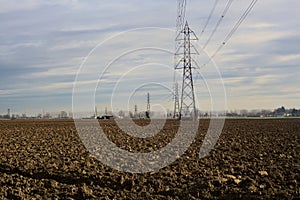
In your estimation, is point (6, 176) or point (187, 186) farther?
point (6, 176)

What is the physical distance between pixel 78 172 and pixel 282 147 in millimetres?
12141

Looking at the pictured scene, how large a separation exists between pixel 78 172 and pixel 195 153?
7.11 meters

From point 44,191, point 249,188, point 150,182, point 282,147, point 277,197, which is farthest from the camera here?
point 282,147

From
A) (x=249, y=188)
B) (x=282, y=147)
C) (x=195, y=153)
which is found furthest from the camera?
(x=282, y=147)

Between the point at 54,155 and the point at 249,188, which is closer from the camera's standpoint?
the point at 249,188

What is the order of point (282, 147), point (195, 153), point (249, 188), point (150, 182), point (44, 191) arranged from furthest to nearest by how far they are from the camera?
point (282, 147) → point (195, 153) → point (150, 182) → point (44, 191) → point (249, 188)

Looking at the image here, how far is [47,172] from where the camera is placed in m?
17.4

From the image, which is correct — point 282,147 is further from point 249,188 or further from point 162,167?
point 249,188

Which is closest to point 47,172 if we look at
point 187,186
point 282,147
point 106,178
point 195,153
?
point 106,178

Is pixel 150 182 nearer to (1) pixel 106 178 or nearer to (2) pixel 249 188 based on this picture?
(1) pixel 106 178

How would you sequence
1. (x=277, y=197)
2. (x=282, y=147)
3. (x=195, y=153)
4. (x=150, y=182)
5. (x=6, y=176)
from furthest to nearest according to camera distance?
(x=282, y=147), (x=195, y=153), (x=6, y=176), (x=150, y=182), (x=277, y=197)

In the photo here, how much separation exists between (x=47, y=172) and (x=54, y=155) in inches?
210

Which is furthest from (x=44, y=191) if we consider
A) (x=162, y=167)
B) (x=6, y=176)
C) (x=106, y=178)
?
(x=162, y=167)

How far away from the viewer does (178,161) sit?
19.5 meters
